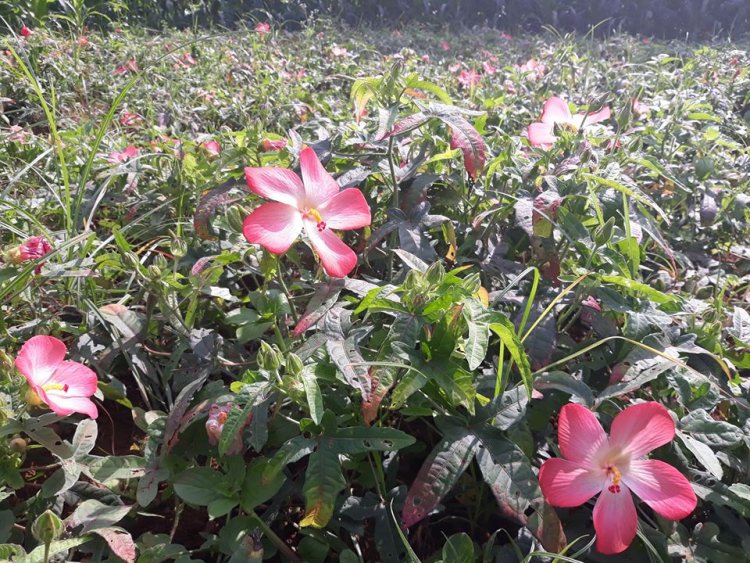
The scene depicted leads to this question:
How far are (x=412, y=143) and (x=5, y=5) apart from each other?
14.6 feet

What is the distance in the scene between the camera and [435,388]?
3.22 ft

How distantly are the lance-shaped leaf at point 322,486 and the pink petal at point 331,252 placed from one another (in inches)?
11.0

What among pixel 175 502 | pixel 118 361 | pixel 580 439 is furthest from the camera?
pixel 118 361

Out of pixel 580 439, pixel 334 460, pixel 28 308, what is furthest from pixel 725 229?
pixel 28 308

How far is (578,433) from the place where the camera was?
0.88 meters

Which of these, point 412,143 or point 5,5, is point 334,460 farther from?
point 5,5

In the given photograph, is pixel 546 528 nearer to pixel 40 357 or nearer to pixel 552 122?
pixel 40 357

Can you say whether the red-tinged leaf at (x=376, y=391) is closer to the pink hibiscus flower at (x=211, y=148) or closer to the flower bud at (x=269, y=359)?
the flower bud at (x=269, y=359)

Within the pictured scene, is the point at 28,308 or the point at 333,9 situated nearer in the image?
the point at 28,308

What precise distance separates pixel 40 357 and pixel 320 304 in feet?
1.55

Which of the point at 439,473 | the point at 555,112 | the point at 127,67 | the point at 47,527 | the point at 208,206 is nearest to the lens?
the point at 47,527

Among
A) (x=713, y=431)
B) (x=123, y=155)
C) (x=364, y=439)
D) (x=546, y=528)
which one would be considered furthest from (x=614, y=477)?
(x=123, y=155)

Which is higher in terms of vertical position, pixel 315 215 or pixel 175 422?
pixel 315 215

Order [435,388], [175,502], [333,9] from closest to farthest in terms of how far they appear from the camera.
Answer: [435,388]
[175,502]
[333,9]
